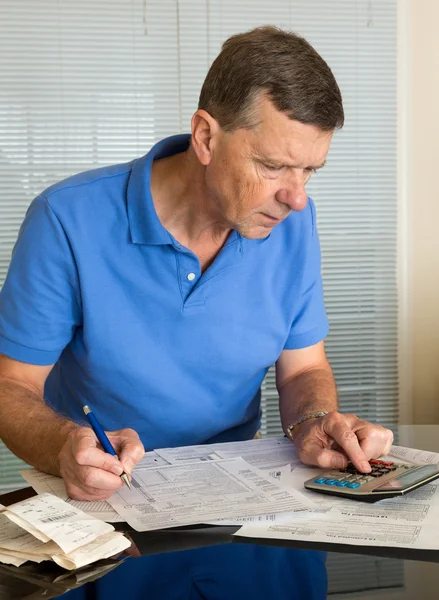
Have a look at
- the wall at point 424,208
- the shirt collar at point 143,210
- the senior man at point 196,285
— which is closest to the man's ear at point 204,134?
the senior man at point 196,285

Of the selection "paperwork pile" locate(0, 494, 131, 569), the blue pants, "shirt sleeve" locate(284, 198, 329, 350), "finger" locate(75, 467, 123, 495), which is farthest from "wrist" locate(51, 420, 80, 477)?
"shirt sleeve" locate(284, 198, 329, 350)

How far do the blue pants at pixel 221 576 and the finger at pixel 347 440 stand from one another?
0.92 ft

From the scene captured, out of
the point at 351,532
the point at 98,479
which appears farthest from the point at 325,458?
the point at 98,479

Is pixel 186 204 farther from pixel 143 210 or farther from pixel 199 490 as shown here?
pixel 199 490

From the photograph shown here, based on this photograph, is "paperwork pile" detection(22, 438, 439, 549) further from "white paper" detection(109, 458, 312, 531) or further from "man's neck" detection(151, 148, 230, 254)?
"man's neck" detection(151, 148, 230, 254)

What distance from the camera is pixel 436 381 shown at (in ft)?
12.3

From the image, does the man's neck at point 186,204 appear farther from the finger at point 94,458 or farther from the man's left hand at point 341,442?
the finger at point 94,458

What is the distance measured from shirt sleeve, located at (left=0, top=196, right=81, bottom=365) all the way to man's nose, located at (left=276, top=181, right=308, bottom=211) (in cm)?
40

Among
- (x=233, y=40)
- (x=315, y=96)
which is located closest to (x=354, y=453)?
(x=315, y=96)

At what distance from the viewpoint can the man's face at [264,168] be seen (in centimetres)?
133

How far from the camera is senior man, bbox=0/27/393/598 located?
4.40ft

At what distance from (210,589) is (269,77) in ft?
2.58

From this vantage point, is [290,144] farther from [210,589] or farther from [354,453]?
[210,589]

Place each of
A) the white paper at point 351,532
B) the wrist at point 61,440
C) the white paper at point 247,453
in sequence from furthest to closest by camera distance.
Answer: the white paper at point 247,453, the wrist at point 61,440, the white paper at point 351,532
